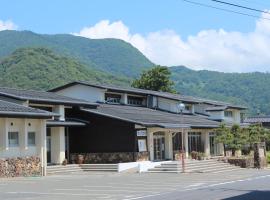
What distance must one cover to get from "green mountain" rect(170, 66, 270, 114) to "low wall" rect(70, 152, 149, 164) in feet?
297

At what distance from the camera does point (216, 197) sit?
1775 cm

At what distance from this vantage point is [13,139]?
32.7 meters

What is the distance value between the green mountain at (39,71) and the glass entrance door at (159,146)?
3966 cm

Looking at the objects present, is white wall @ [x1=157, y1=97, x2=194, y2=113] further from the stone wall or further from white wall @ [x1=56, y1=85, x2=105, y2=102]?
the stone wall

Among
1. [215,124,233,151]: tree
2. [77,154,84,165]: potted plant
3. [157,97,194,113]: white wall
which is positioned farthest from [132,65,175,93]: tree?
[77,154,84,165]: potted plant

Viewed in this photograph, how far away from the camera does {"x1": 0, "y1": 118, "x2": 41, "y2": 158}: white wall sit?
104 feet

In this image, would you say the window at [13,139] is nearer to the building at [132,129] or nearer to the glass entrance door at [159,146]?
the building at [132,129]

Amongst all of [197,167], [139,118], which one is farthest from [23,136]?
[197,167]

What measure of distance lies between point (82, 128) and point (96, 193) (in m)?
21.4

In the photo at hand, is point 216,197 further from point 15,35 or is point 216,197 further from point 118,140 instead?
point 15,35

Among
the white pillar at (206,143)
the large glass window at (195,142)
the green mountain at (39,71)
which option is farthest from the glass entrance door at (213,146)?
the green mountain at (39,71)

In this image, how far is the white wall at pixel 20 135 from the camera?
31.6m

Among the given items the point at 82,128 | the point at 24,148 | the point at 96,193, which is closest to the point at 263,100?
the point at 82,128

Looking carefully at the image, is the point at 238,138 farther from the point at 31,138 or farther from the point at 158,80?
the point at 158,80
